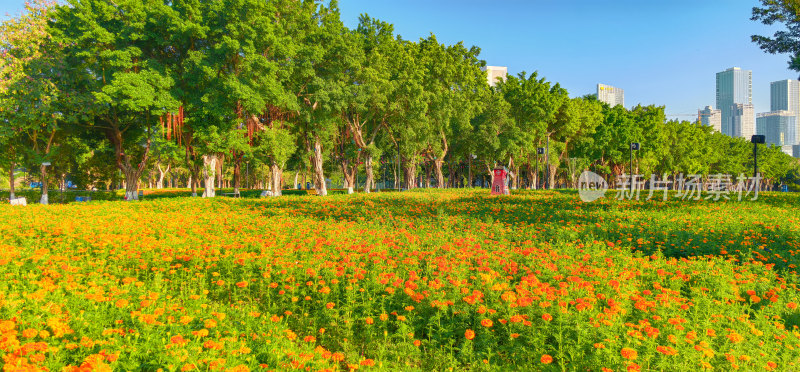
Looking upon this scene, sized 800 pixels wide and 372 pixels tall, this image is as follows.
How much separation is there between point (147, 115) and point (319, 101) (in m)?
9.27

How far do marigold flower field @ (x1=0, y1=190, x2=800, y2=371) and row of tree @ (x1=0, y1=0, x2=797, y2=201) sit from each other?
14.3m

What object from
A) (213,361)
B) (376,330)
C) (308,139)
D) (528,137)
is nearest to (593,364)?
(376,330)

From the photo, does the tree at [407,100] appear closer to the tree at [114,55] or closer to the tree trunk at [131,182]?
the tree at [114,55]

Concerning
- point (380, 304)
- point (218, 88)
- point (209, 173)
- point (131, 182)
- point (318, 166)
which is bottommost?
point (380, 304)

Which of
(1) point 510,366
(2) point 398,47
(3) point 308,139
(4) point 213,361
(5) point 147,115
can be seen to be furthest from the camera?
(2) point 398,47

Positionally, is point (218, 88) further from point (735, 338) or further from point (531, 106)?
point (531, 106)

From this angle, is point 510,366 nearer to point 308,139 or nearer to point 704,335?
point 704,335

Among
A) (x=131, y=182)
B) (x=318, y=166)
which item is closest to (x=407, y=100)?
(x=318, y=166)

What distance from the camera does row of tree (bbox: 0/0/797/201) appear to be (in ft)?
63.6

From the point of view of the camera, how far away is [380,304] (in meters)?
4.39

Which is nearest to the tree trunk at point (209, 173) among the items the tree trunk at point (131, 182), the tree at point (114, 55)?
the tree at point (114, 55)

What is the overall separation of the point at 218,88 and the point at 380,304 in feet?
62.7

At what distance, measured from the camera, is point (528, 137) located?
39562 millimetres

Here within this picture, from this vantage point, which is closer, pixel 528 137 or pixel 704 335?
pixel 704 335
